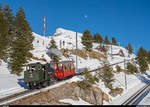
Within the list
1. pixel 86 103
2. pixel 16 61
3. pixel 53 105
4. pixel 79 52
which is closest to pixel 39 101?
pixel 53 105

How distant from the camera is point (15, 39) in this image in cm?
3528

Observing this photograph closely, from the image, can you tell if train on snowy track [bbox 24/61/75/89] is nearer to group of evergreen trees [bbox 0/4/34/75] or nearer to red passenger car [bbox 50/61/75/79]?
red passenger car [bbox 50/61/75/79]

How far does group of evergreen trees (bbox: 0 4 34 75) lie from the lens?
2705 cm

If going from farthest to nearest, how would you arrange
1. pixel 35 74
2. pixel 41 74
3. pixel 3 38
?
1. pixel 3 38
2. pixel 41 74
3. pixel 35 74

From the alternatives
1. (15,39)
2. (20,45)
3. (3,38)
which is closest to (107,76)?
(20,45)

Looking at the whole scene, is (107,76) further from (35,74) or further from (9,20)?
(9,20)

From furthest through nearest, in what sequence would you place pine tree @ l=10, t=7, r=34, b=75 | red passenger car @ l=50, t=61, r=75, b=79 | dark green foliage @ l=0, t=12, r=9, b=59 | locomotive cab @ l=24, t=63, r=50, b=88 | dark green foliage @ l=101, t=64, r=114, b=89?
dark green foliage @ l=101, t=64, r=114, b=89 → dark green foliage @ l=0, t=12, r=9, b=59 → pine tree @ l=10, t=7, r=34, b=75 → red passenger car @ l=50, t=61, r=75, b=79 → locomotive cab @ l=24, t=63, r=50, b=88

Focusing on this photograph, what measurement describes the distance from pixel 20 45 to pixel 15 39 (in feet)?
29.9

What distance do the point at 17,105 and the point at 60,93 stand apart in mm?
5929

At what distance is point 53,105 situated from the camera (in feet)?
48.8

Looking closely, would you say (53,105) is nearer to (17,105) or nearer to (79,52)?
(17,105)

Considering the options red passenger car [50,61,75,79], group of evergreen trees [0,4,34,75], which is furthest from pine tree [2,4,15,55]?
red passenger car [50,61,75,79]

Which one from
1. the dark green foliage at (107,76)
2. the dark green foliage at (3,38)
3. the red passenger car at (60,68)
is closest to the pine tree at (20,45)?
the dark green foliage at (3,38)

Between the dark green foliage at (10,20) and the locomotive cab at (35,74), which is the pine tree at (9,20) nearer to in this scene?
the dark green foliage at (10,20)
